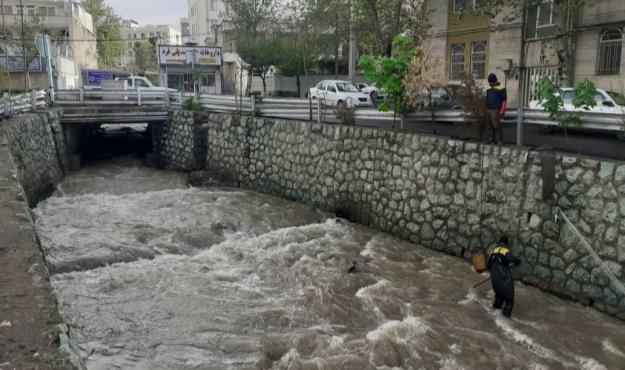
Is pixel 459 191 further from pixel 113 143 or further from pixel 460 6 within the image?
pixel 113 143

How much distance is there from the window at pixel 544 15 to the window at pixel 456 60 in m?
4.09

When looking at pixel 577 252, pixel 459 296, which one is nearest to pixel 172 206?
pixel 459 296

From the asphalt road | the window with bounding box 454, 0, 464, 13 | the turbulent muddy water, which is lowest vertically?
the turbulent muddy water

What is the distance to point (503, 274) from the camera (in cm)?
818

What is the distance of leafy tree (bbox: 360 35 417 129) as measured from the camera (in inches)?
494

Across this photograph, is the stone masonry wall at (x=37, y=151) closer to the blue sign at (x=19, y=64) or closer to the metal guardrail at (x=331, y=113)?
the metal guardrail at (x=331, y=113)

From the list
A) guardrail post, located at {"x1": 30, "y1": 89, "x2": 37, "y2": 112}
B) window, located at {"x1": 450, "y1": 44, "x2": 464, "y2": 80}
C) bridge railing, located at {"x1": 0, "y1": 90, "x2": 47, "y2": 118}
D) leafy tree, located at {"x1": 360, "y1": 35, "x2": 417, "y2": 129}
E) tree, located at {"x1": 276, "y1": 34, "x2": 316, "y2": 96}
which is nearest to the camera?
leafy tree, located at {"x1": 360, "y1": 35, "x2": 417, "y2": 129}

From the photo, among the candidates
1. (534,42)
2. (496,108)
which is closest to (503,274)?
(496,108)

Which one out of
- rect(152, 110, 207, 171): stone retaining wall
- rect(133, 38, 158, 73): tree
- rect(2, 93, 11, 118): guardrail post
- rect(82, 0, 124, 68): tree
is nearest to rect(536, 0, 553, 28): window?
rect(152, 110, 207, 171): stone retaining wall

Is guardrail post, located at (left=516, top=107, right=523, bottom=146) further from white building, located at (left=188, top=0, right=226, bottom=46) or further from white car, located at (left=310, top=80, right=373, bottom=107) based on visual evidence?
white building, located at (left=188, top=0, right=226, bottom=46)

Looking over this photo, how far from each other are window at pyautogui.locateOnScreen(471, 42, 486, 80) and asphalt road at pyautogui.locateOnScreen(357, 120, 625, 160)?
1454 cm

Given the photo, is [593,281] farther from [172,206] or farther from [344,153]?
[172,206]

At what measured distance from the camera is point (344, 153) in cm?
1378

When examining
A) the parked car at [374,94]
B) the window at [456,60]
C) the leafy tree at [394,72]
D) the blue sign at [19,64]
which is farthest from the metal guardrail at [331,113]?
the blue sign at [19,64]
